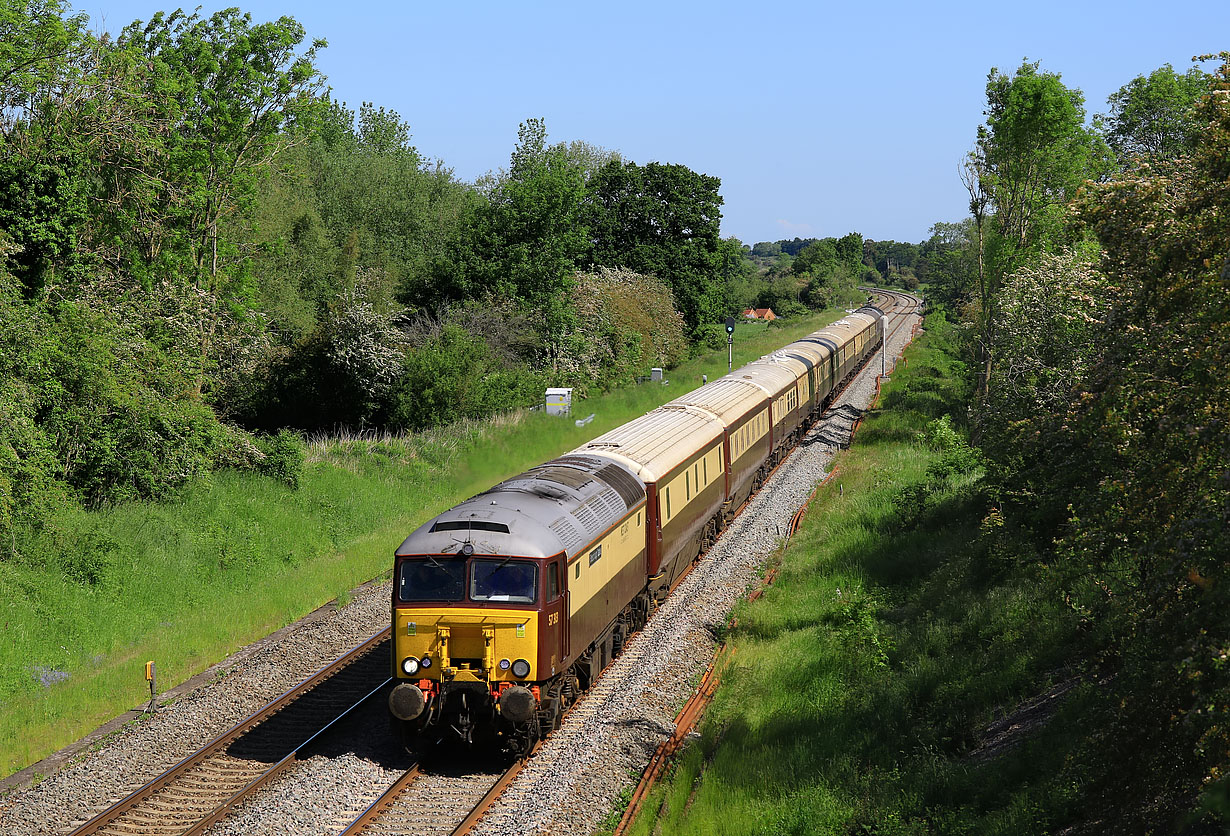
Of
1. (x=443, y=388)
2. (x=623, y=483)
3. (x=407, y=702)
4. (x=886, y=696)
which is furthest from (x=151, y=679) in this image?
(x=443, y=388)

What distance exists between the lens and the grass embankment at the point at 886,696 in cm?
1248

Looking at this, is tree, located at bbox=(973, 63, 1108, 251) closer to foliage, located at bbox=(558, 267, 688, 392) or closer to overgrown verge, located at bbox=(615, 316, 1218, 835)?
overgrown verge, located at bbox=(615, 316, 1218, 835)

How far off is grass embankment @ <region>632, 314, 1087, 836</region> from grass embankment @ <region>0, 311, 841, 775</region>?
10017 millimetres

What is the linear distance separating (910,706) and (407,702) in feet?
25.3

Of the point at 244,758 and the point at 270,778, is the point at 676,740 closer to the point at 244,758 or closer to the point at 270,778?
the point at 270,778

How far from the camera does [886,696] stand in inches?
638

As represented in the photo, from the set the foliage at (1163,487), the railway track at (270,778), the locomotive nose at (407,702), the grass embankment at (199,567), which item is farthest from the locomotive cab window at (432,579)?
the foliage at (1163,487)

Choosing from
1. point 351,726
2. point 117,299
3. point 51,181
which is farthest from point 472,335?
point 351,726

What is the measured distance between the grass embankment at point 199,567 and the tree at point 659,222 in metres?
34.9

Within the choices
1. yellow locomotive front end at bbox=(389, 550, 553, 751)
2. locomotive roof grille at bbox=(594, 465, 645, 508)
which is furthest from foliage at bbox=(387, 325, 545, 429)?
yellow locomotive front end at bbox=(389, 550, 553, 751)

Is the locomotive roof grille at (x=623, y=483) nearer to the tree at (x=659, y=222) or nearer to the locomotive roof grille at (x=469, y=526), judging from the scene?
the locomotive roof grille at (x=469, y=526)

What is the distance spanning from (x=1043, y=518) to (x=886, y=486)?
12.5m

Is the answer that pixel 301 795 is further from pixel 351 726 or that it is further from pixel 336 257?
pixel 336 257

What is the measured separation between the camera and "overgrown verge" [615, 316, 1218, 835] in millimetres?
11938
